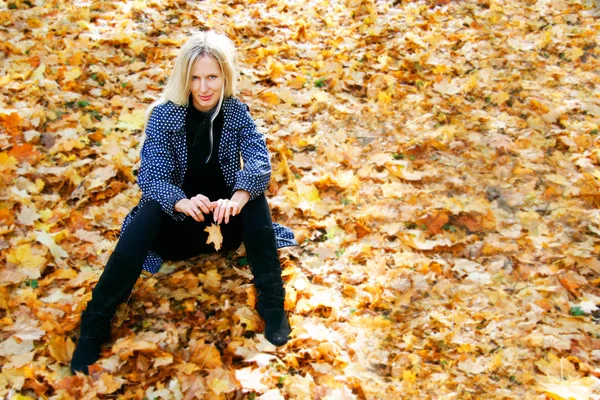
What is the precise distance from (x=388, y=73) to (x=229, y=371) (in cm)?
369

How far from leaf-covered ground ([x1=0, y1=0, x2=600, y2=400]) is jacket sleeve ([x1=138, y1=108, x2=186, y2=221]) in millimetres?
646

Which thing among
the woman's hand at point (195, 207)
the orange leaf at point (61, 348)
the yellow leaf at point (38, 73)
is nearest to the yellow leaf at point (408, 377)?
the woman's hand at point (195, 207)

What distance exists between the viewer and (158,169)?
285cm

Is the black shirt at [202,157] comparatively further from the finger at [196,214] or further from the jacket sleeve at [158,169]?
the finger at [196,214]

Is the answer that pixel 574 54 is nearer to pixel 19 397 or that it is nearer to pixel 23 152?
pixel 23 152

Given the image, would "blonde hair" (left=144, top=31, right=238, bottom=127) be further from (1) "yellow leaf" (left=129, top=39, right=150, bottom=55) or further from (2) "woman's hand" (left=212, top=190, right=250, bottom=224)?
(1) "yellow leaf" (left=129, top=39, right=150, bottom=55)

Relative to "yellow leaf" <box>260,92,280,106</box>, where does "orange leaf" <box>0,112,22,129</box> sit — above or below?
below

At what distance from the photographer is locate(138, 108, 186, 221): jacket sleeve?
9.00 ft

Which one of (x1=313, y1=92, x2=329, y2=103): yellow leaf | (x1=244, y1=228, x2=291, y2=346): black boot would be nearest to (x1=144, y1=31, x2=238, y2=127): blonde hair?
(x1=244, y1=228, x2=291, y2=346): black boot

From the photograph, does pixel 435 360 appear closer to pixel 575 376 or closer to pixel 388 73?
pixel 575 376

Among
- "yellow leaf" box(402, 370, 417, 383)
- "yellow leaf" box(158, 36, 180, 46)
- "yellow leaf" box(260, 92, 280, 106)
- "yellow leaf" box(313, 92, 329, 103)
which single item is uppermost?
"yellow leaf" box(158, 36, 180, 46)

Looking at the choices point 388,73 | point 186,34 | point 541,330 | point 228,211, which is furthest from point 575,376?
point 186,34

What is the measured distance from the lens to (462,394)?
251cm

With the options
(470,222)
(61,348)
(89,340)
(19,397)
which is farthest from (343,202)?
(19,397)
